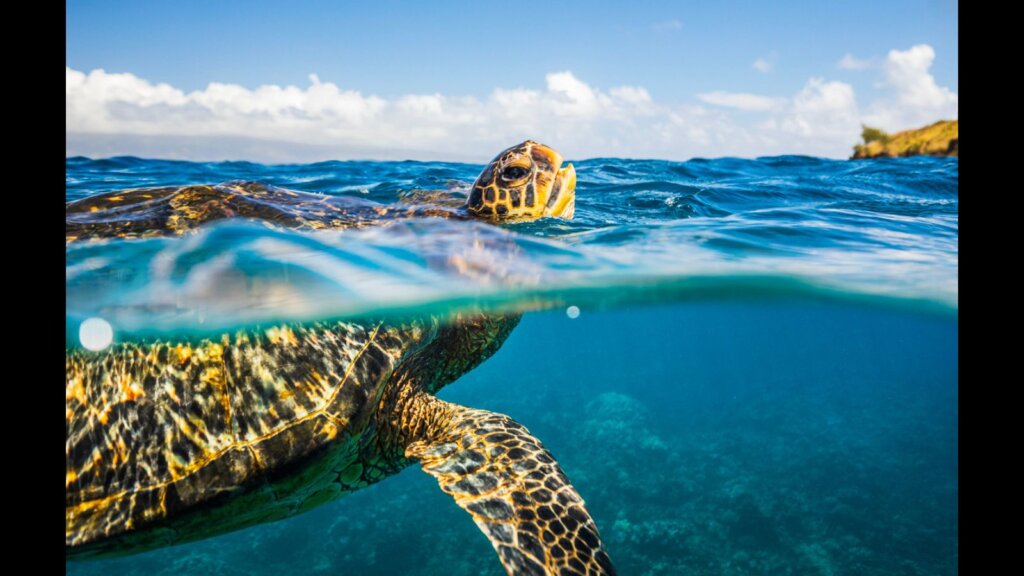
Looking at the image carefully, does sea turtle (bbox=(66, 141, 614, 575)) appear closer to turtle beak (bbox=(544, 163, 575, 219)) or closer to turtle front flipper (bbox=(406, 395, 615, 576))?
turtle front flipper (bbox=(406, 395, 615, 576))

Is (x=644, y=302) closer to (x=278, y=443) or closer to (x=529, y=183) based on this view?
(x=529, y=183)

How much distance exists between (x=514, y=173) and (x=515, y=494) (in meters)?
3.32

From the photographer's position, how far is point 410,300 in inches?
219

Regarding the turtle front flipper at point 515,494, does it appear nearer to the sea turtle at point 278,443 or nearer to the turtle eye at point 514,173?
the sea turtle at point 278,443

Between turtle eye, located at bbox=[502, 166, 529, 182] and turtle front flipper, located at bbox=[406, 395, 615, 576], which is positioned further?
turtle eye, located at bbox=[502, 166, 529, 182]

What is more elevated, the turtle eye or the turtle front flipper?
the turtle eye

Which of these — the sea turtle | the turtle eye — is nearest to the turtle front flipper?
the sea turtle

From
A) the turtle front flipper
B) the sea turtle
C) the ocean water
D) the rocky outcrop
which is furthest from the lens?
the rocky outcrop

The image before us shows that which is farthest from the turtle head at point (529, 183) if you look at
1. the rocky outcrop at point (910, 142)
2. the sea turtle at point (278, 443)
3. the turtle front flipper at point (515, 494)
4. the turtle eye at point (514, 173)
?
the rocky outcrop at point (910, 142)

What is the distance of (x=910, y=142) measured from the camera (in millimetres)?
18406

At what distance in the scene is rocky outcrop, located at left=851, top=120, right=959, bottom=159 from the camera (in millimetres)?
16578

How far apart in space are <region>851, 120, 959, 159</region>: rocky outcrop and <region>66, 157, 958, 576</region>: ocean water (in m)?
1.95

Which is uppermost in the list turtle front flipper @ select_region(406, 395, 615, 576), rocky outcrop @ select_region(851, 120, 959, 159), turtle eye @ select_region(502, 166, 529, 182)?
rocky outcrop @ select_region(851, 120, 959, 159)
